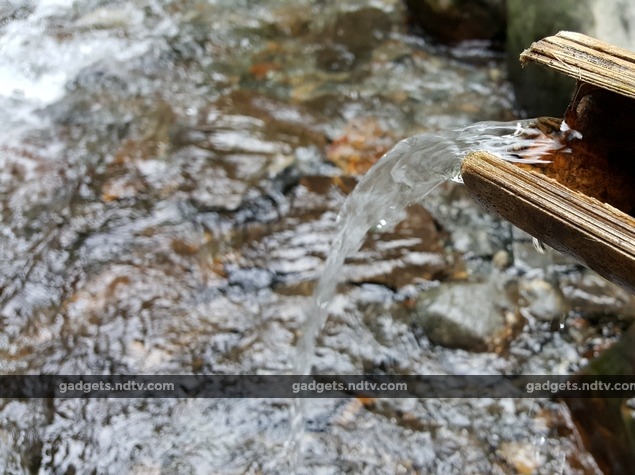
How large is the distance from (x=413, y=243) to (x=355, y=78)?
1.86 meters

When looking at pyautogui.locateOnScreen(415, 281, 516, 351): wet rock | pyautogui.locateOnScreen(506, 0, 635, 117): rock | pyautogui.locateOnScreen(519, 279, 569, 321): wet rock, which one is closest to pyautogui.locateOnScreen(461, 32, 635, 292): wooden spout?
pyautogui.locateOnScreen(415, 281, 516, 351): wet rock

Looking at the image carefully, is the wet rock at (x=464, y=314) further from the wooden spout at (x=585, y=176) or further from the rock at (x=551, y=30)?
the rock at (x=551, y=30)

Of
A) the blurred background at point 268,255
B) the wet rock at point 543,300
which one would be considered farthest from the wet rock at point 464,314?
the wet rock at point 543,300

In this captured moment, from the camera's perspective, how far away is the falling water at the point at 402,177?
1.62 metres

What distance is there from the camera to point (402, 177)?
2268mm

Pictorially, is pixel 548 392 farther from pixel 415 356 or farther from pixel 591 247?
pixel 591 247

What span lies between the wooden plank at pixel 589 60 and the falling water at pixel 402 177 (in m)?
0.21

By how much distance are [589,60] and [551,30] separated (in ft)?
8.47

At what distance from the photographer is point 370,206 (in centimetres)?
260

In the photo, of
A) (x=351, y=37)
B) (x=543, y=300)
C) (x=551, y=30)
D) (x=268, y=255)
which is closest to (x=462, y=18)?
(x=351, y=37)

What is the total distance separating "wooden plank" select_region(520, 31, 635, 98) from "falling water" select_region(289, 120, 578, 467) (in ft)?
0.70

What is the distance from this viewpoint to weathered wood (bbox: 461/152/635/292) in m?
1.22

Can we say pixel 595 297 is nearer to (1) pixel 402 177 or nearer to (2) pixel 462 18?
(1) pixel 402 177

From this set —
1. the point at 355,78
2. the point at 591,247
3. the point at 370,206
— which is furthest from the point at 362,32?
the point at 591,247
